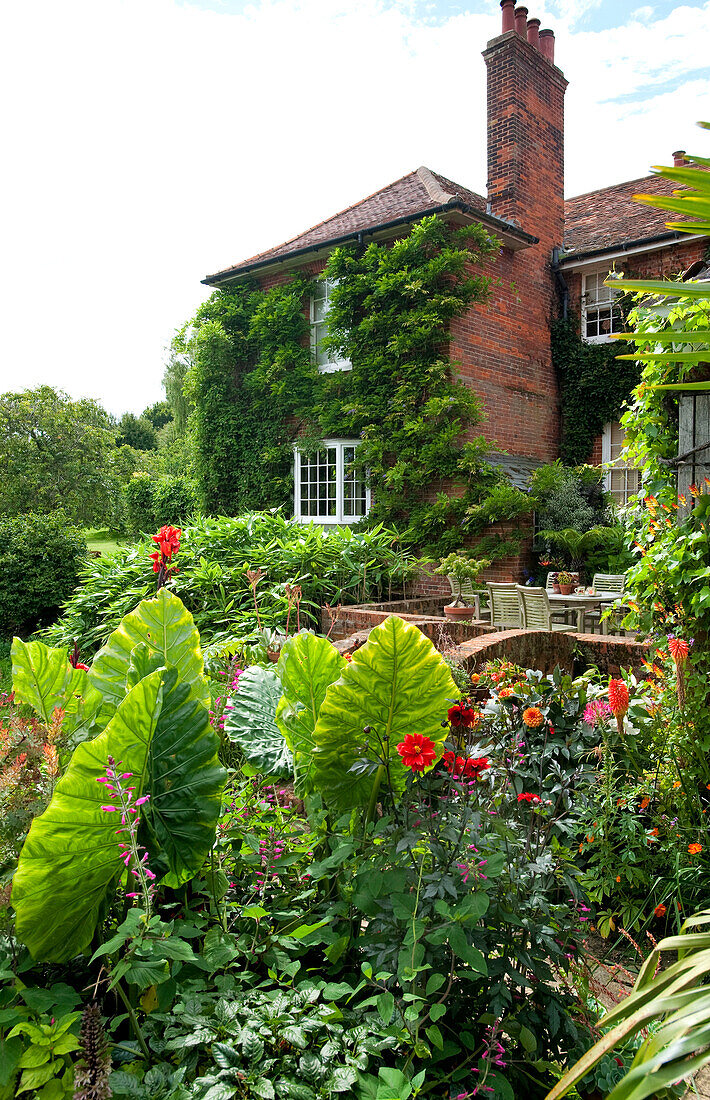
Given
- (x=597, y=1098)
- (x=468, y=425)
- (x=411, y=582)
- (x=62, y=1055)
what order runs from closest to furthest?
1. (x=62, y=1055)
2. (x=597, y=1098)
3. (x=411, y=582)
4. (x=468, y=425)

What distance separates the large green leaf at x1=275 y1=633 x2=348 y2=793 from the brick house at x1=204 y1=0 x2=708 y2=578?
333 inches

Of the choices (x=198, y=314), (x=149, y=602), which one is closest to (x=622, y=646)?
(x=149, y=602)

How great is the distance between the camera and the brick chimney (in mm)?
11234

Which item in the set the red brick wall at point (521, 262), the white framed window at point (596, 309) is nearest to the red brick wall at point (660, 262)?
the white framed window at point (596, 309)

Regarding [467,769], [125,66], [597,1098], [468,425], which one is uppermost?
[125,66]

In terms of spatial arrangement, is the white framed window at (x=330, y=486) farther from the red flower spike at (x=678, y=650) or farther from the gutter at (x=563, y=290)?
the red flower spike at (x=678, y=650)

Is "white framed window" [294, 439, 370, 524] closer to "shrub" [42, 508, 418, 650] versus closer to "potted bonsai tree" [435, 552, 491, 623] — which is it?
"shrub" [42, 508, 418, 650]

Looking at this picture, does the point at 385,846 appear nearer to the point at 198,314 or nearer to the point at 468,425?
the point at 468,425

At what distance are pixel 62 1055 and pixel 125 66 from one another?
4.35m

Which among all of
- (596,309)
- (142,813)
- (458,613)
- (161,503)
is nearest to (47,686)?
(142,813)

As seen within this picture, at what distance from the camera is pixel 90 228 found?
9.01 meters

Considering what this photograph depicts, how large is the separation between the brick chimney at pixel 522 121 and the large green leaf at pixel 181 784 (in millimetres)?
11797

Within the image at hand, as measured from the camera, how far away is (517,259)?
11.5 meters

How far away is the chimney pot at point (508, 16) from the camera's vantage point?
11.0m
